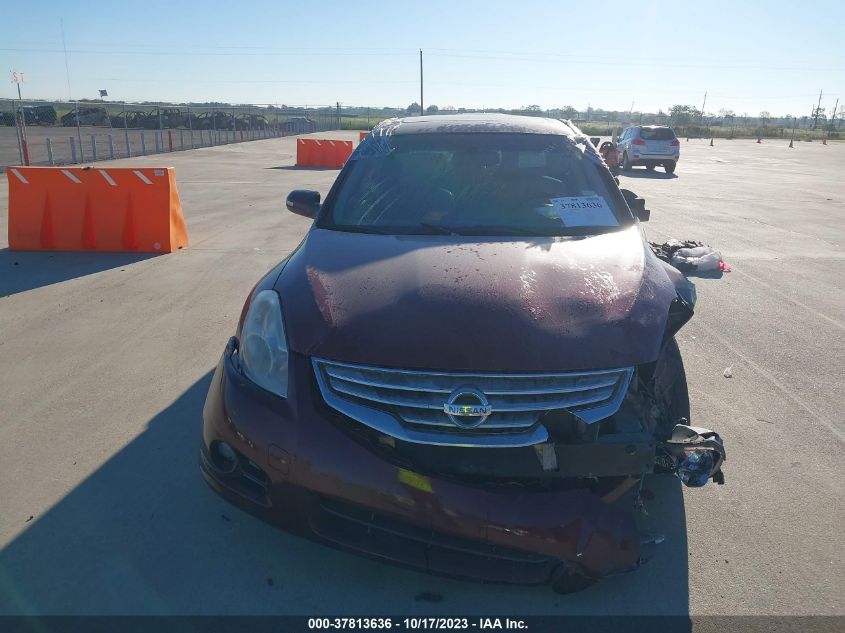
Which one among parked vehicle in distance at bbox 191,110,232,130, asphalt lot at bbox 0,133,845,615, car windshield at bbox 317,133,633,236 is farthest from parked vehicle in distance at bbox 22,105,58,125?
car windshield at bbox 317,133,633,236

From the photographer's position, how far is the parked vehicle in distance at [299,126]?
1964 inches

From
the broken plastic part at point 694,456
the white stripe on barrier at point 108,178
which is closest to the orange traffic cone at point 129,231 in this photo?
the white stripe on barrier at point 108,178

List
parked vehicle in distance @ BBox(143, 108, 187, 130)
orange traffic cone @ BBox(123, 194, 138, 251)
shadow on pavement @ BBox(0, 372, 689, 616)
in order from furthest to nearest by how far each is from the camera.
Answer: parked vehicle in distance @ BBox(143, 108, 187, 130) < orange traffic cone @ BBox(123, 194, 138, 251) < shadow on pavement @ BBox(0, 372, 689, 616)

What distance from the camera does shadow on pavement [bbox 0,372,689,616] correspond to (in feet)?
7.79

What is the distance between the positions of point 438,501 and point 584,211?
2064 millimetres

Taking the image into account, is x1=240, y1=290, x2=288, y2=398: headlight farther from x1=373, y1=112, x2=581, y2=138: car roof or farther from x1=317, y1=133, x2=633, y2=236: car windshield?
x1=373, y1=112, x2=581, y2=138: car roof

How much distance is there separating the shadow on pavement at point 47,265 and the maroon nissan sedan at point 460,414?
4.85 metres

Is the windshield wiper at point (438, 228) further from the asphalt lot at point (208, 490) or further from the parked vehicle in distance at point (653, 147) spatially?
the parked vehicle in distance at point (653, 147)

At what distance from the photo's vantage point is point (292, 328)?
2.50m

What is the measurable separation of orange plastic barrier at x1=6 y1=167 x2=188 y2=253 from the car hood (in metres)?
5.53

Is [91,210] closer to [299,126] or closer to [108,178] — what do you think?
[108,178]

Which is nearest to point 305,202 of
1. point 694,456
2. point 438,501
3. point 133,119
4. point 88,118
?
point 438,501

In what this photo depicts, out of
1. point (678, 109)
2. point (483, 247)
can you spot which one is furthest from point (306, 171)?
point (678, 109)

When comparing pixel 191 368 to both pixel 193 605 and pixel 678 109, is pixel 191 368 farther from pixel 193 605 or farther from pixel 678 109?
pixel 678 109
